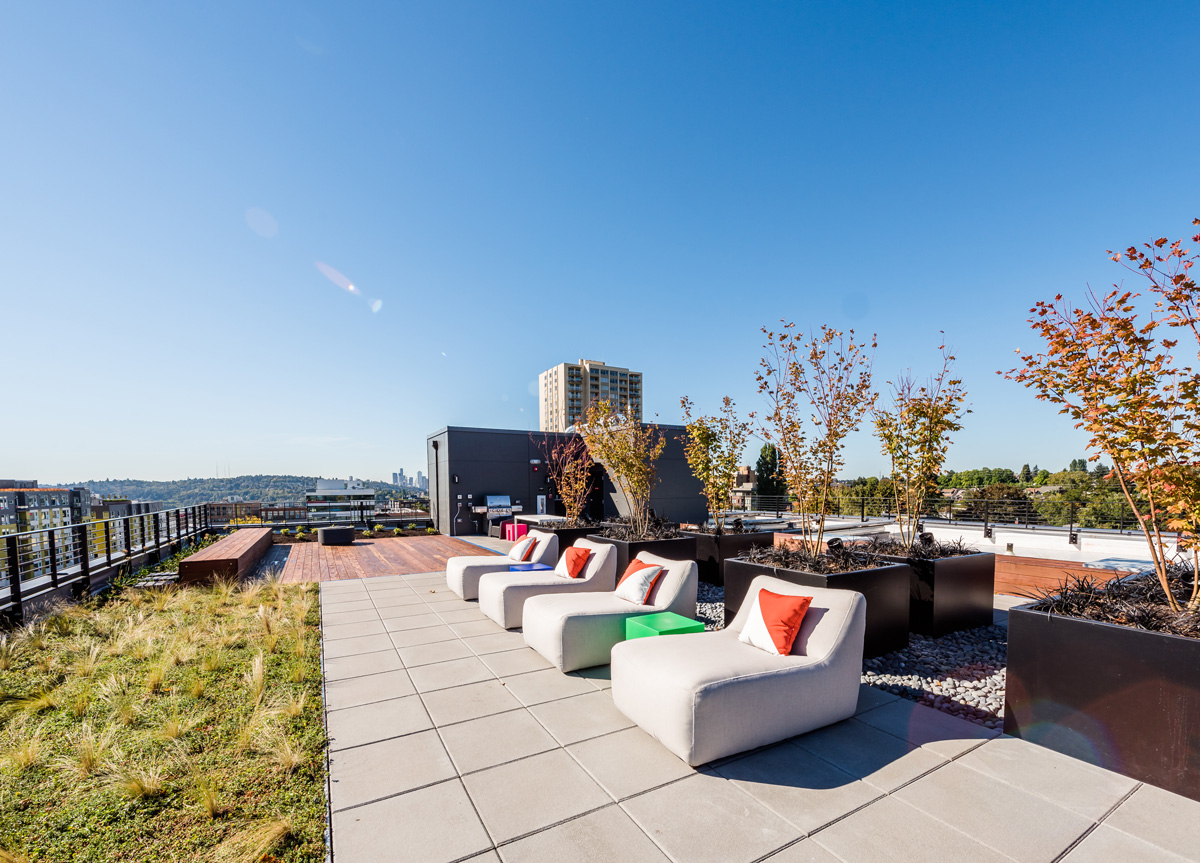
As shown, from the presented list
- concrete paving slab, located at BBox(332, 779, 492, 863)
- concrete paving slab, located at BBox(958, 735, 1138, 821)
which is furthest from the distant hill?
concrete paving slab, located at BBox(958, 735, 1138, 821)

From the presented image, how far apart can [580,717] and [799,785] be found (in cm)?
123

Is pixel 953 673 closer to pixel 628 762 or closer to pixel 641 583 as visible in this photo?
pixel 641 583

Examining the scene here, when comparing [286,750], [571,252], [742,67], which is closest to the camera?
[286,750]

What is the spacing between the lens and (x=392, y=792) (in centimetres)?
214

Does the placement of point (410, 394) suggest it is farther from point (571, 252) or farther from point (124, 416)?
point (124, 416)

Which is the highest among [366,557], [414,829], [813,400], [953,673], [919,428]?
[813,400]

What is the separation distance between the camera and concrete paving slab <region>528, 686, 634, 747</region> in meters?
2.68

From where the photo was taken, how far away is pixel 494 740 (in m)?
2.62

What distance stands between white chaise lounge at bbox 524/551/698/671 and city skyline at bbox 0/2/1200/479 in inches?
88.8

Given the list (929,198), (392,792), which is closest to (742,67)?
(929,198)

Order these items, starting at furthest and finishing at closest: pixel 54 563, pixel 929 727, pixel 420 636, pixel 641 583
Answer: pixel 54 563, pixel 420 636, pixel 641 583, pixel 929 727

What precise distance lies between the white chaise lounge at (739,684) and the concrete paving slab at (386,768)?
1.00 m

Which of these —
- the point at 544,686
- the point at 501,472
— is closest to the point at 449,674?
the point at 544,686

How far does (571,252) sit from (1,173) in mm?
8973
